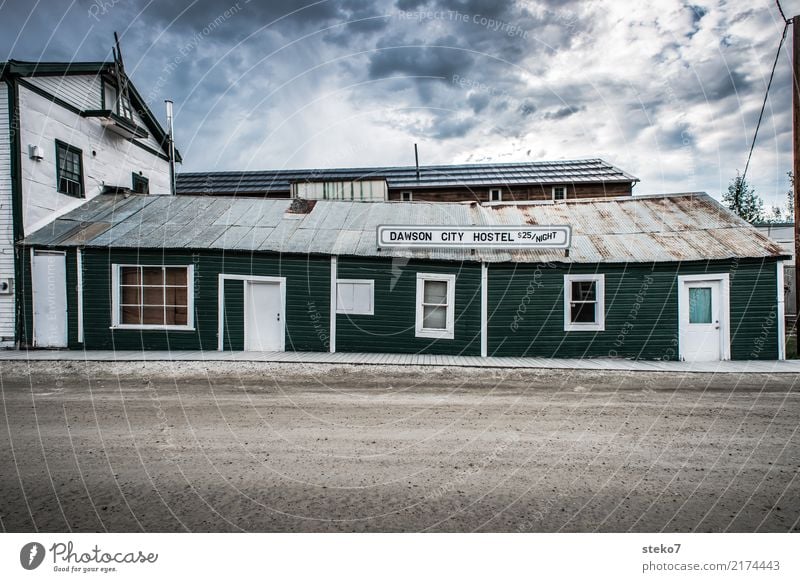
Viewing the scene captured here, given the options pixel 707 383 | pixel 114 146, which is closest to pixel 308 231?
pixel 114 146

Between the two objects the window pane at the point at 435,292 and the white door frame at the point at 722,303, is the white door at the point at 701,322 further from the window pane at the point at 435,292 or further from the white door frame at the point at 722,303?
the window pane at the point at 435,292

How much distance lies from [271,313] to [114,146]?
10.5 m

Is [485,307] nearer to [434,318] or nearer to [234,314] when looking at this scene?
[434,318]

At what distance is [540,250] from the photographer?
40.3ft

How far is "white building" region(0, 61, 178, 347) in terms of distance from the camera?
1164 cm

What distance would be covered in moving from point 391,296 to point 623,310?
7195 mm

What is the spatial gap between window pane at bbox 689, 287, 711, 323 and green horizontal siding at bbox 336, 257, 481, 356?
6.42 m

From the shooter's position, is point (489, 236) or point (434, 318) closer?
point (489, 236)

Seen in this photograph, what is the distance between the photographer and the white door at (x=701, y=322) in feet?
38.7

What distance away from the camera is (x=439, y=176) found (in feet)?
88.4

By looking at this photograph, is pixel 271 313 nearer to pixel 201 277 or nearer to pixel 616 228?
pixel 201 277

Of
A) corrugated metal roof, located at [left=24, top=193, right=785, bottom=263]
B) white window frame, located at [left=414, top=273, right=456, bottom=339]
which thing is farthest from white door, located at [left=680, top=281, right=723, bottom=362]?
white window frame, located at [left=414, top=273, right=456, bottom=339]

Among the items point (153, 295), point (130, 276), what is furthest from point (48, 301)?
point (153, 295)

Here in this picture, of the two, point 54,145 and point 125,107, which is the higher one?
point 125,107
